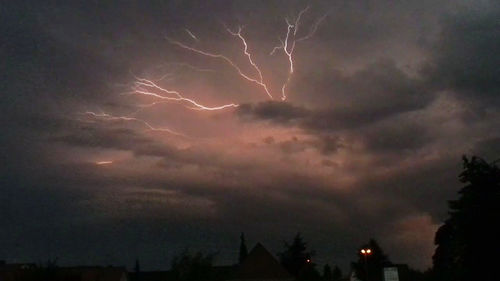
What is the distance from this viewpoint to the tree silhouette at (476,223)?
4253cm

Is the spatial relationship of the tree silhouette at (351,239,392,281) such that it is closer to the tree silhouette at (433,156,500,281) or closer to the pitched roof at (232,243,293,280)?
the pitched roof at (232,243,293,280)

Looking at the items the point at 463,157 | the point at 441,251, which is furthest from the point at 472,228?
the point at 441,251

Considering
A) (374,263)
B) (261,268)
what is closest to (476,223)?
(374,263)

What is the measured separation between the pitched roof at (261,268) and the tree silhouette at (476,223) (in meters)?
34.9

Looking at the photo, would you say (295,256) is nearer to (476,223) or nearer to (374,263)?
(374,263)

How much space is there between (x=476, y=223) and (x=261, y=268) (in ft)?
136

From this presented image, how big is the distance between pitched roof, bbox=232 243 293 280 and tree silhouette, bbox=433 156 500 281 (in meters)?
34.9

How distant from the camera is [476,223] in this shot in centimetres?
4341

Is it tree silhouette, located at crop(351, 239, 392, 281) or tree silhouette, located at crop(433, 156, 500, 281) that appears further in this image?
tree silhouette, located at crop(351, 239, 392, 281)

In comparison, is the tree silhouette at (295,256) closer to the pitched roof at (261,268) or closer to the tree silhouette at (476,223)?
the pitched roof at (261,268)

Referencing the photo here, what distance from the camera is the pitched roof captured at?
3173 inches

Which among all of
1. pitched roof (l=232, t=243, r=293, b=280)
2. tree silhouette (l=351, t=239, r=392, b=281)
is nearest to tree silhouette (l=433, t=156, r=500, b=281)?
tree silhouette (l=351, t=239, r=392, b=281)

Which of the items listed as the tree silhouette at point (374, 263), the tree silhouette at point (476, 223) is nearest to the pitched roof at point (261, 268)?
the tree silhouette at point (374, 263)

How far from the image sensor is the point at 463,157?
4741 cm
